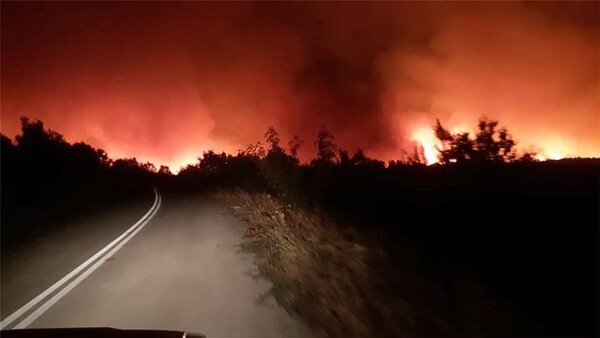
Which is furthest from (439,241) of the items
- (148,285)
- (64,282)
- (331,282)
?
(64,282)

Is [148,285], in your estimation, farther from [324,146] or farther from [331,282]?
[324,146]

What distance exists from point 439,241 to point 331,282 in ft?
16.1

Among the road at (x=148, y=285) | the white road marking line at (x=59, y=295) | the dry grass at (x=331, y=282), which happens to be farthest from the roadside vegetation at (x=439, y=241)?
the white road marking line at (x=59, y=295)

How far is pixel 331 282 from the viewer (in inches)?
269

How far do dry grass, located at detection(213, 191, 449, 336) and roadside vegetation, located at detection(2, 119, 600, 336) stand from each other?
2 cm

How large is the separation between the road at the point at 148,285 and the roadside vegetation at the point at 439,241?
0.53 meters

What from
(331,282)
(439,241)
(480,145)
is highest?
(480,145)

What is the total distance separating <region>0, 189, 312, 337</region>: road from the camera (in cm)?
633

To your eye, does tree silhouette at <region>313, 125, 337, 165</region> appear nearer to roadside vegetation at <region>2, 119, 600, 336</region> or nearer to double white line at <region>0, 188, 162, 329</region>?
roadside vegetation at <region>2, 119, 600, 336</region>

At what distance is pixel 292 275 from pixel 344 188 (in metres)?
11.3

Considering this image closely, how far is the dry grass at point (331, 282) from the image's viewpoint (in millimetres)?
5660

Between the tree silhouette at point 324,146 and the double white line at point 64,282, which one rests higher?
the tree silhouette at point 324,146

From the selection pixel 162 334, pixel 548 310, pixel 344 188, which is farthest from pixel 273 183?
pixel 162 334

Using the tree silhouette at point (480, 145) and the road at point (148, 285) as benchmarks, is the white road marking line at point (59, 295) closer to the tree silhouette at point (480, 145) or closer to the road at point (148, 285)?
the road at point (148, 285)
